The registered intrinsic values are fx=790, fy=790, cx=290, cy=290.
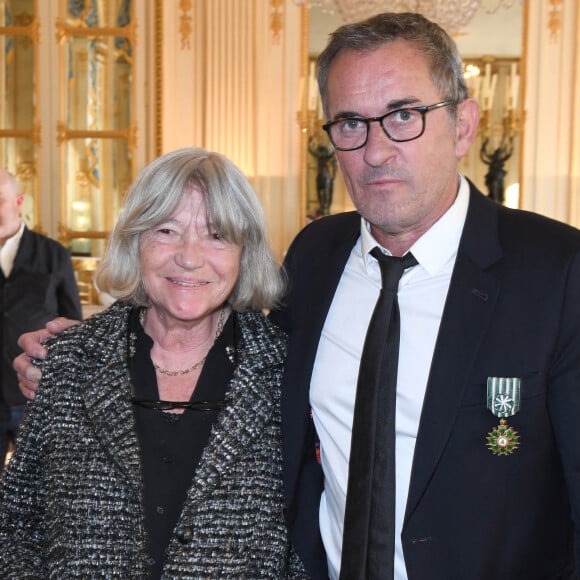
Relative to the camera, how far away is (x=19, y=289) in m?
3.89

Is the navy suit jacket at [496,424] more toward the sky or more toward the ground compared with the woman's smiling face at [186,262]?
more toward the ground

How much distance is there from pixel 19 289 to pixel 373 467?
2661mm

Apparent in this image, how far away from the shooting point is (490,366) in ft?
5.58

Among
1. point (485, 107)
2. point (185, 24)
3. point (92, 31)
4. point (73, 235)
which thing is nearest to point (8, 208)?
point (73, 235)

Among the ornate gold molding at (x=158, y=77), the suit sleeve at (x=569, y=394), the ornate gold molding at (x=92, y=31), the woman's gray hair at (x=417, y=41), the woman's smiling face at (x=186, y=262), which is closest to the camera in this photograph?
the suit sleeve at (x=569, y=394)

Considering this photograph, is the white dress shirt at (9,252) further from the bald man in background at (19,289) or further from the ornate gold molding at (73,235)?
the ornate gold molding at (73,235)

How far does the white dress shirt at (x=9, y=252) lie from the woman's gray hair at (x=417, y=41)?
8.32 feet

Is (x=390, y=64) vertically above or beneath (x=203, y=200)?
above

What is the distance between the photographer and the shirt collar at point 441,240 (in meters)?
1.85

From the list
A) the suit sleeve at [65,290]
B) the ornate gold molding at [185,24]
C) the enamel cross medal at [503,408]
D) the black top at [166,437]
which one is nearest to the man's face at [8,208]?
the suit sleeve at [65,290]

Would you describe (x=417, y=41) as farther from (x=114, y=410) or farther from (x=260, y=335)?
(x=114, y=410)

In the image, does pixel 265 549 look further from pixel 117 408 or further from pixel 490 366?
pixel 490 366

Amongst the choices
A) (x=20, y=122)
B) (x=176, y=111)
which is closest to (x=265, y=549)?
(x=176, y=111)

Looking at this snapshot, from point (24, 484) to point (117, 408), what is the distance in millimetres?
286
